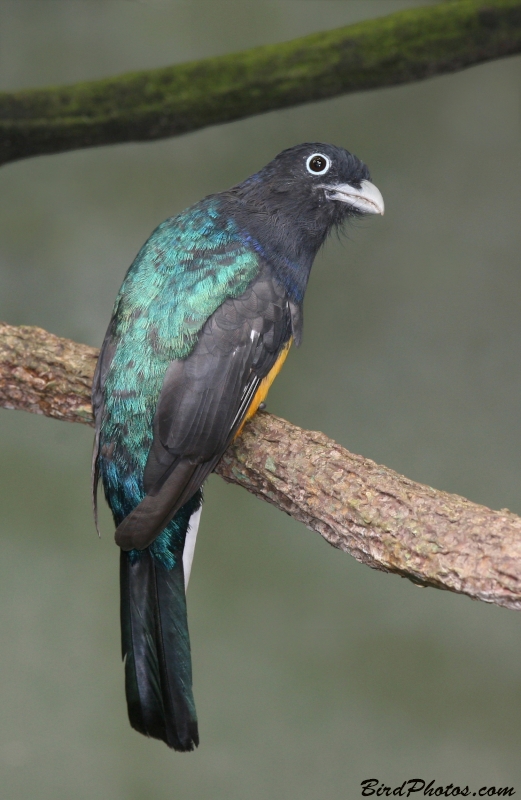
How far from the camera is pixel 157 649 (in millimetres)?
2715

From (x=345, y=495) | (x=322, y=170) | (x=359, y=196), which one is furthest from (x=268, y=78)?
(x=345, y=495)

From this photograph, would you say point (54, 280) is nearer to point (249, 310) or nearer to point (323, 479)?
point (249, 310)

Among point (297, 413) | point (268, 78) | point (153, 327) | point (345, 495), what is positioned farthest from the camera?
point (297, 413)

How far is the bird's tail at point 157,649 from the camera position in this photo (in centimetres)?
268

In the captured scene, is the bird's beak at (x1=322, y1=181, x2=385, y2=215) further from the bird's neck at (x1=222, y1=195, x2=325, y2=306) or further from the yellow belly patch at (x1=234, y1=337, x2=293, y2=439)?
the yellow belly patch at (x1=234, y1=337, x2=293, y2=439)

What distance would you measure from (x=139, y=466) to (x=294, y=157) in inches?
51.3

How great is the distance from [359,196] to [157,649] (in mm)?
1740

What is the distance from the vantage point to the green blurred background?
4.62 m

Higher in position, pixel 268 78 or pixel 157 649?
pixel 268 78

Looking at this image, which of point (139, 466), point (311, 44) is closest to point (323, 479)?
point (139, 466)

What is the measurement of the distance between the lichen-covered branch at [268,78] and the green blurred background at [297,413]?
5.57ft

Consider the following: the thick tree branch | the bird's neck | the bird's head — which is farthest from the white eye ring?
the thick tree branch

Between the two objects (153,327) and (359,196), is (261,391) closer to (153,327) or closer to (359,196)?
(153,327)

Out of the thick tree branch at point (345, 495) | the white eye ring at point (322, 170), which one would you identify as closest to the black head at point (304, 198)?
the white eye ring at point (322, 170)
